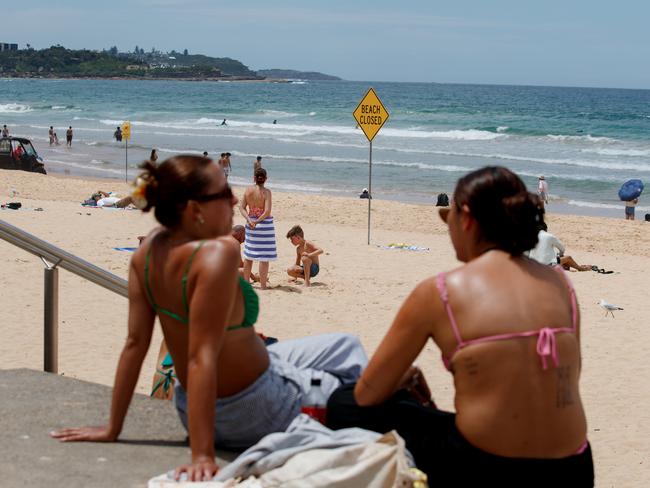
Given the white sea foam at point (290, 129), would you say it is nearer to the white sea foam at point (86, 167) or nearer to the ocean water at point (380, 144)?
the ocean water at point (380, 144)

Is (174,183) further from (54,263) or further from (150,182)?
(54,263)

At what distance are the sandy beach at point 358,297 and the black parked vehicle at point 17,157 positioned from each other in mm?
8553

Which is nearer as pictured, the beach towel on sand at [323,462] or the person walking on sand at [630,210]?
the beach towel on sand at [323,462]

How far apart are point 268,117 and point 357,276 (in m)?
53.9

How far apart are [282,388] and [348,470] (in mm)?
515

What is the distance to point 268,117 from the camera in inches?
2559

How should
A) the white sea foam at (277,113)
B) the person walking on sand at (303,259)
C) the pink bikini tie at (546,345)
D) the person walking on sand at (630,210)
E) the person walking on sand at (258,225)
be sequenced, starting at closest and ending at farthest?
the pink bikini tie at (546,345)
the person walking on sand at (258,225)
the person walking on sand at (303,259)
the person walking on sand at (630,210)
the white sea foam at (277,113)

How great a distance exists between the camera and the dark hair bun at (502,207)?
2584mm

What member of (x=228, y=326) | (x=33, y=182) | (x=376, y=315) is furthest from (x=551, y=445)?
(x=33, y=182)

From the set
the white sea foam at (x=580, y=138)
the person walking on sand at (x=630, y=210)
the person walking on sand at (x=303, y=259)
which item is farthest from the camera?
the white sea foam at (x=580, y=138)

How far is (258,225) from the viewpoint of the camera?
10.7m

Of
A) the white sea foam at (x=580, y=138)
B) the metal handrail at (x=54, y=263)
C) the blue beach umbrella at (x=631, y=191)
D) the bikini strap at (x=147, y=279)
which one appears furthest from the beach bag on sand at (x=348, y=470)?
the white sea foam at (x=580, y=138)

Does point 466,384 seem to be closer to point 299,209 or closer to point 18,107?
point 299,209

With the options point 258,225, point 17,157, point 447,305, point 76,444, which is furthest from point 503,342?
point 17,157
